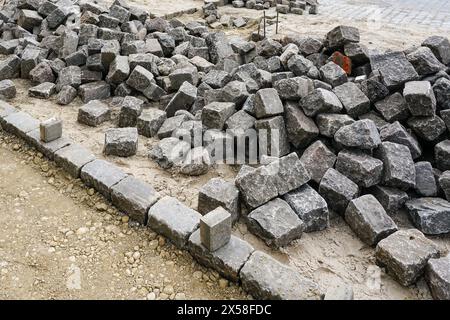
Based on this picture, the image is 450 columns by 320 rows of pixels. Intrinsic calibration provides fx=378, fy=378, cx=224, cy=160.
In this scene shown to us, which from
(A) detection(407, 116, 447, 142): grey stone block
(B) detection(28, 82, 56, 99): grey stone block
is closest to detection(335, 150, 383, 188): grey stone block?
(A) detection(407, 116, 447, 142): grey stone block

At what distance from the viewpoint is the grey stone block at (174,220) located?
3.17m

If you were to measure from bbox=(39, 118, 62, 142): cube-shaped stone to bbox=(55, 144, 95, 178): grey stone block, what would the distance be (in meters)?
0.25

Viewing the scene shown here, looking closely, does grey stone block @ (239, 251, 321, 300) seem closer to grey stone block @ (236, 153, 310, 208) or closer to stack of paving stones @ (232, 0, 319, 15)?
grey stone block @ (236, 153, 310, 208)

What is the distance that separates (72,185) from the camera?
12.8 ft

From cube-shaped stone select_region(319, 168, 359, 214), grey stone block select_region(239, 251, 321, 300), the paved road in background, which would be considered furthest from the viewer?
the paved road in background

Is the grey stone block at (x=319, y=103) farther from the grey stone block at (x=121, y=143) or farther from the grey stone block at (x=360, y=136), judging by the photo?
the grey stone block at (x=121, y=143)

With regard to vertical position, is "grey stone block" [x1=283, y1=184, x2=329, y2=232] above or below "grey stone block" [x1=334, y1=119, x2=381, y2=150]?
below

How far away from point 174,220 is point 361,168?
72.5 inches

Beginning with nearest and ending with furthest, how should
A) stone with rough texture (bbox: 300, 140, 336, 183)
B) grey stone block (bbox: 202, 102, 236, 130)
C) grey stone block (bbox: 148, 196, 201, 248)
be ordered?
grey stone block (bbox: 148, 196, 201, 248)
stone with rough texture (bbox: 300, 140, 336, 183)
grey stone block (bbox: 202, 102, 236, 130)

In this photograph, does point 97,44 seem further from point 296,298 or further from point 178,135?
point 296,298

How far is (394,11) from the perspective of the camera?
34.6 ft

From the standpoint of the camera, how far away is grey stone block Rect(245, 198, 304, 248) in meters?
3.19

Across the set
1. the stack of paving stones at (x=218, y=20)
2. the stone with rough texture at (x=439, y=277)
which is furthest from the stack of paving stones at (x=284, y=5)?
the stone with rough texture at (x=439, y=277)

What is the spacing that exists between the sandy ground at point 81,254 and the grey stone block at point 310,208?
0.93m
